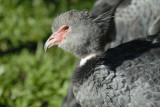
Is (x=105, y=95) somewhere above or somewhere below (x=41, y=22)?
below

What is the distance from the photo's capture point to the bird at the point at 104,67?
7.18 ft

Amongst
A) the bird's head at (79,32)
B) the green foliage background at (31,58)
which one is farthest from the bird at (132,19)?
the bird's head at (79,32)

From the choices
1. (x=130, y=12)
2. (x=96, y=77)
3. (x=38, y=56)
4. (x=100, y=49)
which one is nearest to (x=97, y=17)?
(x=100, y=49)

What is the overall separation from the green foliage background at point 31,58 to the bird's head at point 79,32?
112cm

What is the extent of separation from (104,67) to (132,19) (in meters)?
1.13

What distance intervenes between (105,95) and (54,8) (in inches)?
108

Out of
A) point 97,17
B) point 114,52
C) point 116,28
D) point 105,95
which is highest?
point 116,28

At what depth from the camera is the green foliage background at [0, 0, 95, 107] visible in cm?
343

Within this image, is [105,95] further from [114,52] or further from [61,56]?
[61,56]

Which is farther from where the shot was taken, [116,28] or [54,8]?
[54,8]

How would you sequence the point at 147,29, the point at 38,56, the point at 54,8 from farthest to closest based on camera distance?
the point at 54,8
the point at 38,56
the point at 147,29

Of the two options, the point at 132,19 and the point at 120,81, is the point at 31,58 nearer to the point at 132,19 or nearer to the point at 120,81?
the point at 132,19

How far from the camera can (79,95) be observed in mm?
2322

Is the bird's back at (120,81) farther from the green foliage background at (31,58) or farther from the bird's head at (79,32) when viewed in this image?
the green foliage background at (31,58)
